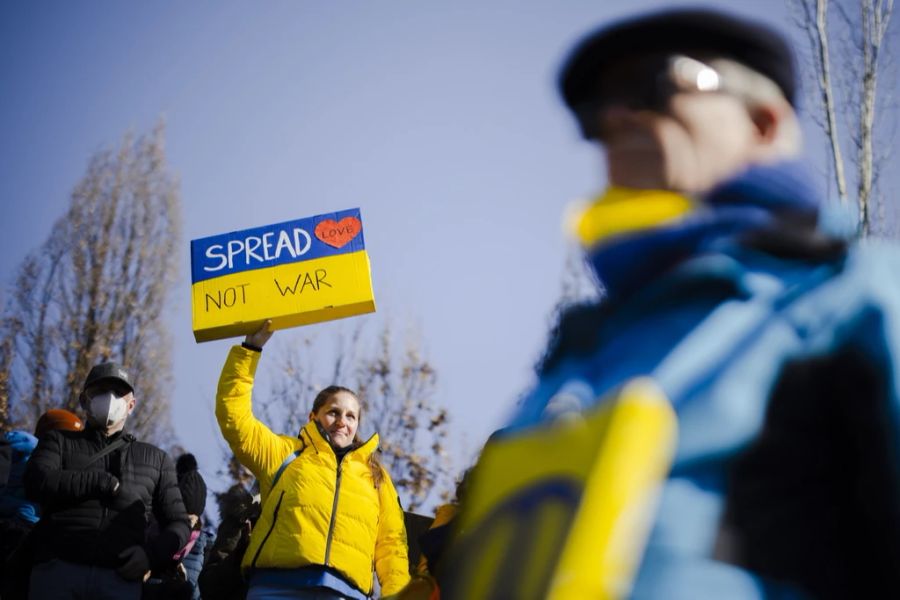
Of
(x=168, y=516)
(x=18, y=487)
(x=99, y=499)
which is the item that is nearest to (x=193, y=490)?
(x=18, y=487)

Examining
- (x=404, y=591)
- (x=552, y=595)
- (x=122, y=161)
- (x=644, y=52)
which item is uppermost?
(x=122, y=161)

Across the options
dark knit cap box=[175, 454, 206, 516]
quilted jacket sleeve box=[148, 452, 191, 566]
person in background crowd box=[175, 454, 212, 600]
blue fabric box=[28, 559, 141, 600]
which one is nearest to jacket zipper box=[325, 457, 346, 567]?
quilted jacket sleeve box=[148, 452, 191, 566]

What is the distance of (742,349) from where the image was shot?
1.04m

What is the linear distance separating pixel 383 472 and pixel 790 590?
3.81 meters

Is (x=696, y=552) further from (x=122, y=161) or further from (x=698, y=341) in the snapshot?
(x=122, y=161)

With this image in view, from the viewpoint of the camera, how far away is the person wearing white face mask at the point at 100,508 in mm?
4348

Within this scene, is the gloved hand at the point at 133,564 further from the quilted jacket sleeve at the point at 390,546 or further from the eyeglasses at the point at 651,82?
the eyeglasses at the point at 651,82

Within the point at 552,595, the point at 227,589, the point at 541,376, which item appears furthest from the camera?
the point at 227,589

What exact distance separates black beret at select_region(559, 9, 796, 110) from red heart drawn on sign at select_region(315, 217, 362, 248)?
3916 mm

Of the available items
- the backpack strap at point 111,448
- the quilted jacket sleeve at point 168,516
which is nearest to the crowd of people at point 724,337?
the quilted jacket sleeve at point 168,516

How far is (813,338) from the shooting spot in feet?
3.44

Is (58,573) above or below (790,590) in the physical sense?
below

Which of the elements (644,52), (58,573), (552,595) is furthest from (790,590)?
(58,573)

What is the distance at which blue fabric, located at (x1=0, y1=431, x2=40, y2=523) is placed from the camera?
5.88m
